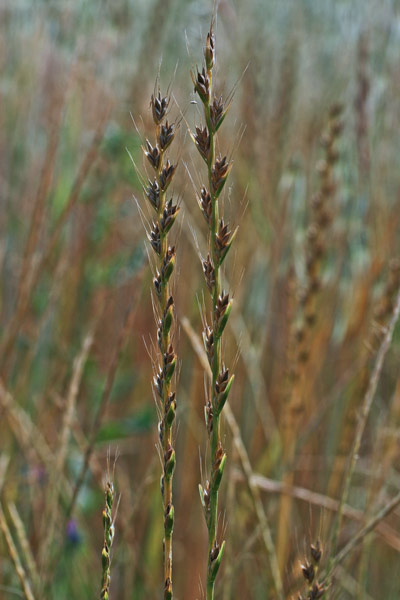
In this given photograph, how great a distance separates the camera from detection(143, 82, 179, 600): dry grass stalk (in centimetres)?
29

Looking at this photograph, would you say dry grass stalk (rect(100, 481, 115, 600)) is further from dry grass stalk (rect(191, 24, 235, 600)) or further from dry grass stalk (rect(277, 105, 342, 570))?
dry grass stalk (rect(277, 105, 342, 570))

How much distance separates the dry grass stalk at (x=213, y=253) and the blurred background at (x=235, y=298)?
18.1 inches

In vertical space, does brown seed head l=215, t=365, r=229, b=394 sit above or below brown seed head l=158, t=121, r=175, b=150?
below

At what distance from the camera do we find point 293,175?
1027mm

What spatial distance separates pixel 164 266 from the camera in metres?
0.29

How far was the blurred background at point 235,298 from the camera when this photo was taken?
87 cm

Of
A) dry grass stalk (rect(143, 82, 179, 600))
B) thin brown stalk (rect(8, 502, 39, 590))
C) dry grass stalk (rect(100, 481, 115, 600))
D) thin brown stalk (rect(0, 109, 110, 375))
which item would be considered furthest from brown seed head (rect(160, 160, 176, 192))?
thin brown stalk (rect(0, 109, 110, 375))

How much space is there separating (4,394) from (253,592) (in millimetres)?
463

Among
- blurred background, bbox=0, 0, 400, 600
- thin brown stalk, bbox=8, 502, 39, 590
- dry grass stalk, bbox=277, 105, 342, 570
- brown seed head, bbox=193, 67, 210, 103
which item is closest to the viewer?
brown seed head, bbox=193, 67, 210, 103

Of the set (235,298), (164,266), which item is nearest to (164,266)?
(164,266)

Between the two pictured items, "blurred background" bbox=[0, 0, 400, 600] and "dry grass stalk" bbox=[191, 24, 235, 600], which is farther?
"blurred background" bbox=[0, 0, 400, 600]

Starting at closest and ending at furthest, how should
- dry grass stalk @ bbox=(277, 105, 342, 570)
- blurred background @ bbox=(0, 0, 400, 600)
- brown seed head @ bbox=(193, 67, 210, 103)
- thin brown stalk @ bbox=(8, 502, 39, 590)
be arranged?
brown seed head @ bbox=(193, 67, 210, 103) → thin brown stalk @ bbox=(8, 502, 39, 590) → dry grass stalk @ bbox=(277, 105, 342, 570) → blurred background @ bbox=(0, 0, 400, 600)

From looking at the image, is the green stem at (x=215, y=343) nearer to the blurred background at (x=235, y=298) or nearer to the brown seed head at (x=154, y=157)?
the brown seed head at (x=154, y=157)

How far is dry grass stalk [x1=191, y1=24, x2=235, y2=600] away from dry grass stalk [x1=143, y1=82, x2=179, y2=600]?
0.01 m
